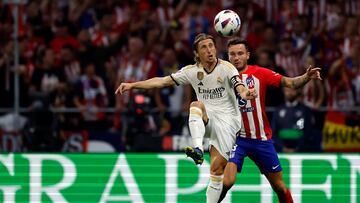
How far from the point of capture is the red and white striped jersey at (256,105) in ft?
42.6

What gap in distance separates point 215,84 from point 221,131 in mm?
491

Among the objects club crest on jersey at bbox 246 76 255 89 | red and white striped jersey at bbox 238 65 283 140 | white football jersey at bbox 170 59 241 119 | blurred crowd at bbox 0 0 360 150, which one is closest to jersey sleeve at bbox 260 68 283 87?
red and white striped jersey at bbox 238 65 283 140

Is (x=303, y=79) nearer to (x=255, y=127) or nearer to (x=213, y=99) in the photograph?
(x=255, y=127)

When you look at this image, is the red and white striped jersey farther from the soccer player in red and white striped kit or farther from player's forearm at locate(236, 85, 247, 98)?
player's forearm at locate(236, 85, 247, 98)

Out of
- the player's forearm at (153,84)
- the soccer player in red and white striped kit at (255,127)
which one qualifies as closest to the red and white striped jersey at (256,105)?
the soccer player in red and white striped kit at (255,127)

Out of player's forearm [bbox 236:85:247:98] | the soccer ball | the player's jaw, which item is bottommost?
player's forearm [bbox 236:85:247:98]

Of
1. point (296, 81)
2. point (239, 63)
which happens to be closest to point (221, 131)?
point (239, 63)

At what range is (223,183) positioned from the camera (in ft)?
42.0

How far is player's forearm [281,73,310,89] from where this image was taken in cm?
1260

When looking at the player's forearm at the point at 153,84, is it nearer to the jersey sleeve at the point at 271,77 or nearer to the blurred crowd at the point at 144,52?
the jersey sleeve at the point at 271,77

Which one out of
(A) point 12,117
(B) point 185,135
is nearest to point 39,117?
(A) point 12,117

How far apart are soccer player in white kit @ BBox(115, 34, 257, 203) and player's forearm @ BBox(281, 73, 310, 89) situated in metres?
0.58

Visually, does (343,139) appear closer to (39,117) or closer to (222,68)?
(39,117)

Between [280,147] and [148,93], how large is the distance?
2.25m
